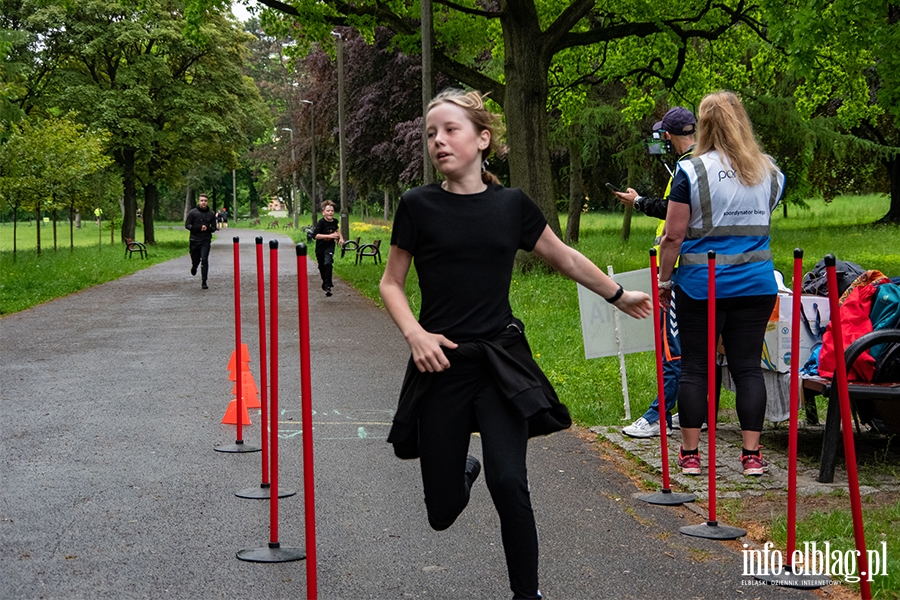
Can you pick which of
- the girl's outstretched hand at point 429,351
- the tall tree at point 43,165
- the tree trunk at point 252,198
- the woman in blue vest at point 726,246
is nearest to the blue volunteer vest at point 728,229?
the woman in blue vest at point 726,246

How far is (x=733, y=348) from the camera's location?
6.09 meters

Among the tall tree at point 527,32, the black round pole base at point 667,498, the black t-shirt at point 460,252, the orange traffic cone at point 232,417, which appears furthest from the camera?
the tall tree at point 527,32

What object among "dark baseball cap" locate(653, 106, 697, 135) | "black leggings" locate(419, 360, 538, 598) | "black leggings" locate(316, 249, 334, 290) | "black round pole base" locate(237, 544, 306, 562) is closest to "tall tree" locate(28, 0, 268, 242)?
"black leggings" locate(316, 249, 334, 290)

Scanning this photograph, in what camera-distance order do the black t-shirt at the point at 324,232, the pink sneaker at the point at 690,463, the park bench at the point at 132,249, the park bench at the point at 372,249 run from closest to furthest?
1. the pink sneaker at the point at 690,463
2. the black t-shirt at the point at 324,232
3. the park bench at the point at 372,249
4. the park bench at the point at 132,249

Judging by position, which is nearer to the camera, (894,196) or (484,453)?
(484,453)

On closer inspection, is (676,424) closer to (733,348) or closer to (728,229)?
(733,348)

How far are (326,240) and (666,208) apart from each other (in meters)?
15.1

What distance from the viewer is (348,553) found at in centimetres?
509

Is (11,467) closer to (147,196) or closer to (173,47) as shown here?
(173,47)

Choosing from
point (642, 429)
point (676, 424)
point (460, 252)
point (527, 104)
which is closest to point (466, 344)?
point (460, 252)

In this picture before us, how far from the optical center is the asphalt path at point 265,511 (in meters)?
4.66

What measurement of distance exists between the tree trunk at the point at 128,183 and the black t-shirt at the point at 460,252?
4487 cm

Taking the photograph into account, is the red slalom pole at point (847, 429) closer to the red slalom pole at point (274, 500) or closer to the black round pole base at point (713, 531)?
the black round pole base at point (713, 531)

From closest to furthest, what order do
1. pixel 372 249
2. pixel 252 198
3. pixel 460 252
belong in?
1. pixel 460 252
2. pixel 372 249
3. pixel 252 198
